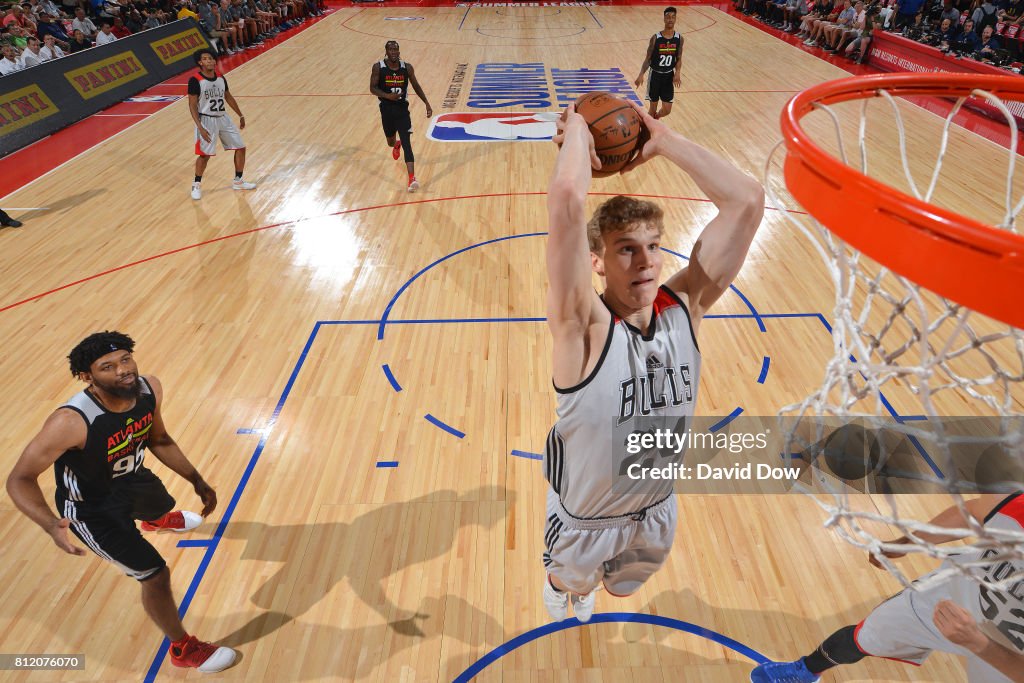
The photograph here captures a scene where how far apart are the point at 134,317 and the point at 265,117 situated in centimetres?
672

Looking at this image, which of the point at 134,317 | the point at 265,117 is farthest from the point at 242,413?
the point at 265,117

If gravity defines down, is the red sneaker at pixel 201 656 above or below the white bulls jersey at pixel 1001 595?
below

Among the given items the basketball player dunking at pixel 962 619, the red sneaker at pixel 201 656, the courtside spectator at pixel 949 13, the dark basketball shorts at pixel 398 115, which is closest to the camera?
the basketball player dunking at pixel 962 619

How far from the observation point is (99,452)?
273 cm

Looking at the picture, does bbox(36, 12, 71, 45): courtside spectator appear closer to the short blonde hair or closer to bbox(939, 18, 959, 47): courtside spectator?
the short blonde hair

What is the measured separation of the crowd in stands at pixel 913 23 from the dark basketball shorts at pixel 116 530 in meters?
14.4

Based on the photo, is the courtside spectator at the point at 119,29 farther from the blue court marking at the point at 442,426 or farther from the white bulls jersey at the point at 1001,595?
the white bulls jersey at the point at 1001,595

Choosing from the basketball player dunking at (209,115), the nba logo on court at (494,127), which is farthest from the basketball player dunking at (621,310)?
the nba logo on court at (494,127)

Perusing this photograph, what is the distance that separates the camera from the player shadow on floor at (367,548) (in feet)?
10.8

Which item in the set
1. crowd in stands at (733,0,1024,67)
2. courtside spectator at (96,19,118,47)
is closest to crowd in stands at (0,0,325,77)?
courtside spectator at (96,19,118,47)

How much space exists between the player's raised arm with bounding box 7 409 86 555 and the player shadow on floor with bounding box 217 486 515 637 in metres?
1.05

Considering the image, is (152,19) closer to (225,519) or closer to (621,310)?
(225,519)

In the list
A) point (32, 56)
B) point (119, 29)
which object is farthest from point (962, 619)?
point (119, 29)

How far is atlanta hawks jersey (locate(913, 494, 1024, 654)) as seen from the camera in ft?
6.41
